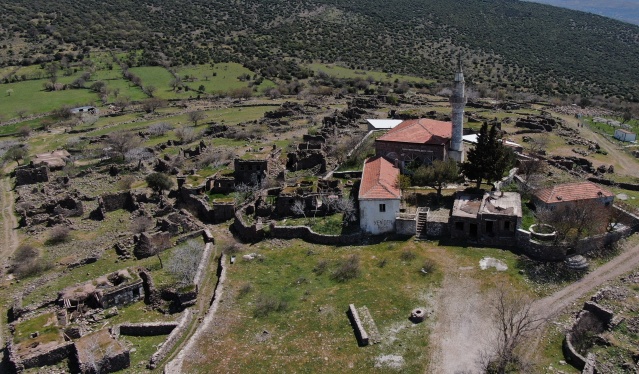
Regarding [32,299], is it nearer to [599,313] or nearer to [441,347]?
[441,347]

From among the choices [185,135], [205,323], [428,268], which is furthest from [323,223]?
[185,135]

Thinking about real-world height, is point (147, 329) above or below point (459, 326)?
below

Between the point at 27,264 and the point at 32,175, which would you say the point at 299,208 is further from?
the point at 32,175

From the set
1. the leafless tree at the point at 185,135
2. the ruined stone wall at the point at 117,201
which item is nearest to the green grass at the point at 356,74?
the leafless tree at the point at 185,135

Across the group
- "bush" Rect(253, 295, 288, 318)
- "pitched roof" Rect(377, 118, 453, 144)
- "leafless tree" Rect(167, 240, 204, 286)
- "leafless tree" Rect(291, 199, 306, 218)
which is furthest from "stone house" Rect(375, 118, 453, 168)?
"bush" Rect(253, 295, 288, 318)

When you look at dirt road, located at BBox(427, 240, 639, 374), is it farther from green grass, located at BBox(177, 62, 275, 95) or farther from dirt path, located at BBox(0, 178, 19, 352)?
green grass, located at BBox(177, 62, 275, 95)
